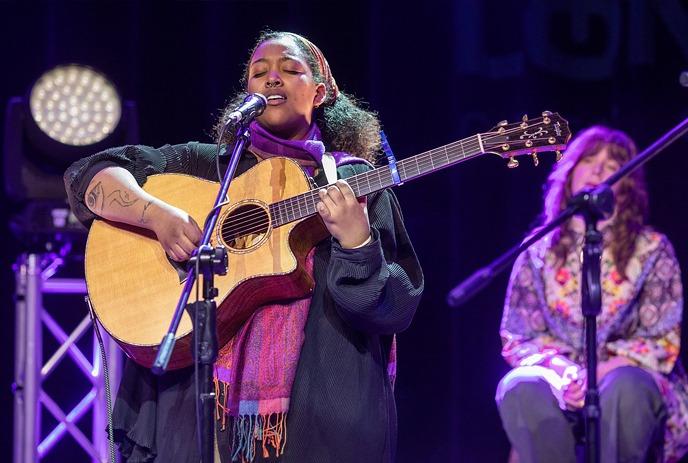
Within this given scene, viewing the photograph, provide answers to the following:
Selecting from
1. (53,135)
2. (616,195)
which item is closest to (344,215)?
(616,195)

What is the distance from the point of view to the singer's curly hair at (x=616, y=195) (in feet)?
13.3

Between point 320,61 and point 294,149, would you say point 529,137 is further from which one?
point 320,61

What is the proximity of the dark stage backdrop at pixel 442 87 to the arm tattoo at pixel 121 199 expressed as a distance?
2062 millimetres

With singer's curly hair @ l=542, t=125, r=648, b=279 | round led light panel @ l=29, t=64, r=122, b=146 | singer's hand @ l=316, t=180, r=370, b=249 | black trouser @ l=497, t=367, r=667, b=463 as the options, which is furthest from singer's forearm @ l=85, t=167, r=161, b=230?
singer's curly hair @ l=542, t=125, r=648, b=279

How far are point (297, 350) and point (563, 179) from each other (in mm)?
1856

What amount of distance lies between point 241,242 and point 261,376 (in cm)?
44

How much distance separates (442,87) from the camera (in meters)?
4.92

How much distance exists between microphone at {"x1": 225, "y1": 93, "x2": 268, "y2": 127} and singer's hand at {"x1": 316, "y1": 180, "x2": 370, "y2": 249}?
31cm

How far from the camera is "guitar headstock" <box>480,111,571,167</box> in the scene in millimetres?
2818

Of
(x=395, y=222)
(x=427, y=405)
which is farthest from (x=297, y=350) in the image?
(x=427, y=405)

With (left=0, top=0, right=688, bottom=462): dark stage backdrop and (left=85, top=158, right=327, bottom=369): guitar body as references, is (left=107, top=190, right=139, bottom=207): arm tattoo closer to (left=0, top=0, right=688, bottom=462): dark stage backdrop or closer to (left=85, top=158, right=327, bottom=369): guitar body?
(left=85, top=158, right=327, bottom=369): guitar body

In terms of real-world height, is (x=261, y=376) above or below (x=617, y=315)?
below

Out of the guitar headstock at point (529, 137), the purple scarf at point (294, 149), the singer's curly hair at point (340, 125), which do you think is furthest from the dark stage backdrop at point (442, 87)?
the guitar headstock at point (529, 137)

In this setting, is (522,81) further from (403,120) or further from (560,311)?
(560,311)
